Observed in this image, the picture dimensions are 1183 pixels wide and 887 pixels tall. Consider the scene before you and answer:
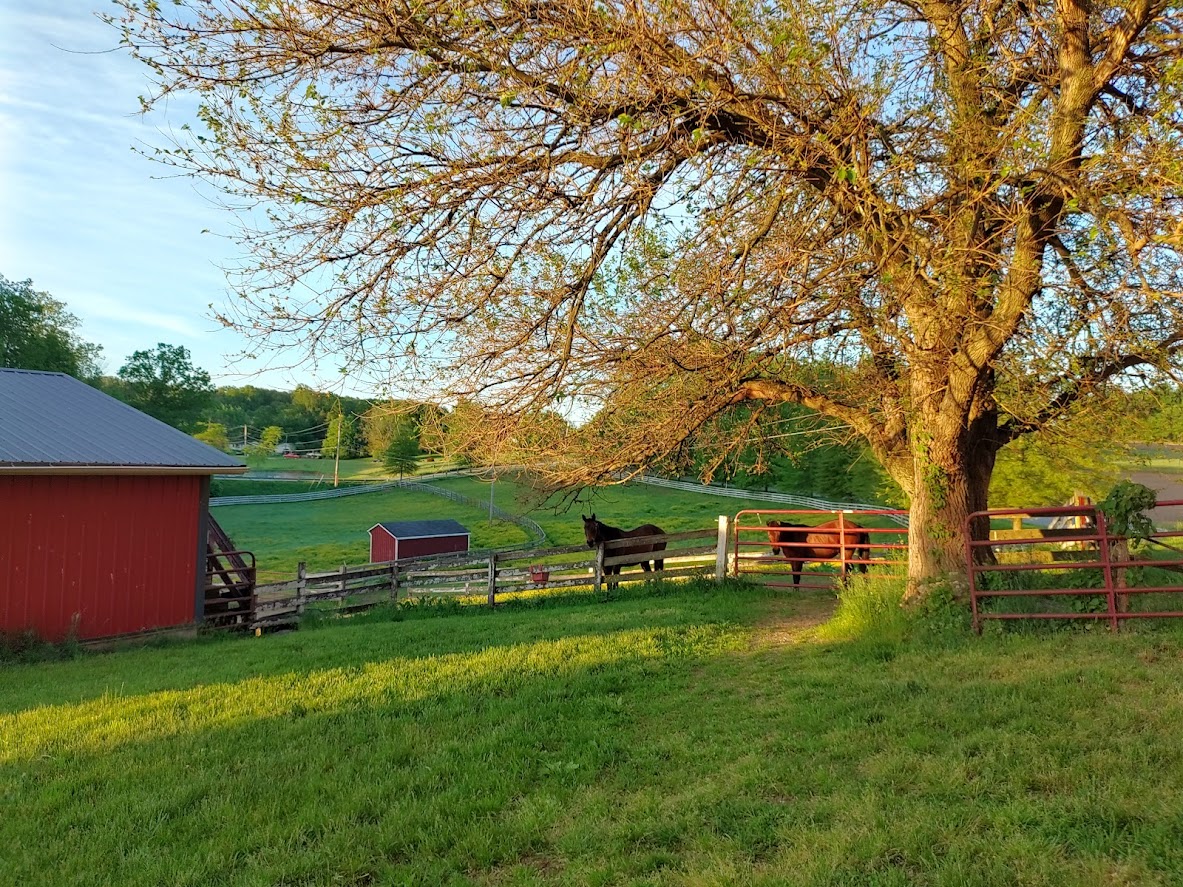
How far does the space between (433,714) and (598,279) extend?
4325 millimetres

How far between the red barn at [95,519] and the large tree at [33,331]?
30365 mm

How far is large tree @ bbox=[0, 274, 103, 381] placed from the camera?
36.9 m

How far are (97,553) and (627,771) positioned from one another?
10.9 meters

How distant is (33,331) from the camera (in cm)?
3819

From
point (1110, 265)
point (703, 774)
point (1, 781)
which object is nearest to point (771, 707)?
point (703, 774)

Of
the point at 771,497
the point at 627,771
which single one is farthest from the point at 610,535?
the point at 771,497

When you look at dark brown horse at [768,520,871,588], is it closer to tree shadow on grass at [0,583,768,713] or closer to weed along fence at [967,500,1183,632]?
tree shadow on grass at [0,583,768,713]

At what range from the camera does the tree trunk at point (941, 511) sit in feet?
25.0

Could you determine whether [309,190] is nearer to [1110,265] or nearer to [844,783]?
[844,783]

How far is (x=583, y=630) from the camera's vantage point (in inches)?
356

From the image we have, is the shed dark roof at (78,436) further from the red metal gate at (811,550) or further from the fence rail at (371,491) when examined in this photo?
the fence rail at (371,491)

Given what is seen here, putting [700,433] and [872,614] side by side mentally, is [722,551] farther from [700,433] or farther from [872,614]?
[872,614]

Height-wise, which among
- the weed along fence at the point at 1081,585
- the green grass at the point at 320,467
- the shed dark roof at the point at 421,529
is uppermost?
the green grass at the point at 320,467

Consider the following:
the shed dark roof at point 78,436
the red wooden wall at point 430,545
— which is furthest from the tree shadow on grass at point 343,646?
the red wooden wall at point 430,545
